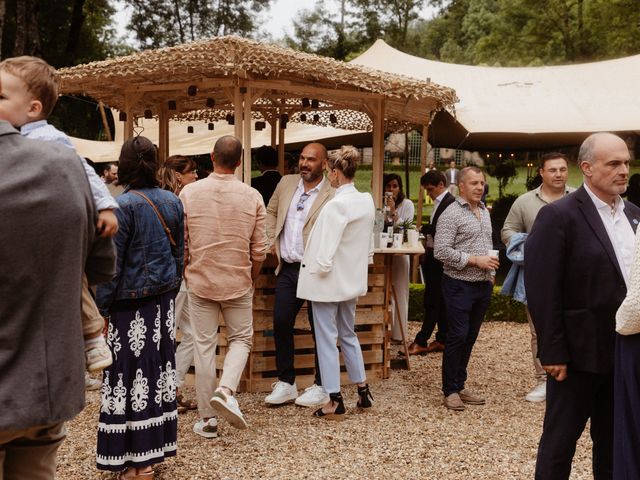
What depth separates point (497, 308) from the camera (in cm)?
947

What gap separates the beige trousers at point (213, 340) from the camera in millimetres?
4602

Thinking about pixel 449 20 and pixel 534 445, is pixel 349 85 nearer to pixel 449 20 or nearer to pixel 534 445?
pixel 534 445

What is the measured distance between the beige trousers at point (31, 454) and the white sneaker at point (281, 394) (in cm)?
341

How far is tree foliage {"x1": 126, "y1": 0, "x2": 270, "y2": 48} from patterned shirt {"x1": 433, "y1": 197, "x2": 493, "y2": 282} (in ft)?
81.1

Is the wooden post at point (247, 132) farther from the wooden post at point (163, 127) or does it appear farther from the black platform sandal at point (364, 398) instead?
the wooden post at point (163, 127)

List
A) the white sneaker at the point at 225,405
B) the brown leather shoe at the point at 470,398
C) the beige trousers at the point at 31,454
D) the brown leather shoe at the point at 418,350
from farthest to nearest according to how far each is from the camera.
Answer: the brown leather shoe at the point at 418,350 → the brown leather shoe at the point at 470,398 → the white sneaker at the point at 225,405 → the beige trousers at the point at 31,454

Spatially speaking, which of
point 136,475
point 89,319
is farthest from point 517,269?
point 89,319

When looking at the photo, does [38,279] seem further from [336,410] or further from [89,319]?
[336,410]

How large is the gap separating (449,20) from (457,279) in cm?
4683

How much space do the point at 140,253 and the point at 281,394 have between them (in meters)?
2.16

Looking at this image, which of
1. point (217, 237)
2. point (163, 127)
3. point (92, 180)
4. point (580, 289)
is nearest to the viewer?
point (92, 180)

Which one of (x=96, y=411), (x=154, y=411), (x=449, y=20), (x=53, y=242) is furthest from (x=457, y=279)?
(x=449, y=20)

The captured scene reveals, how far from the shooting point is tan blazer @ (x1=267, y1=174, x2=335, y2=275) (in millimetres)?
5379

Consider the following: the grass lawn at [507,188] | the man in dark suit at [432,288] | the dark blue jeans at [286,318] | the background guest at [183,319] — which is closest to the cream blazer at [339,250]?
the dark blue jeans at [286,318]
